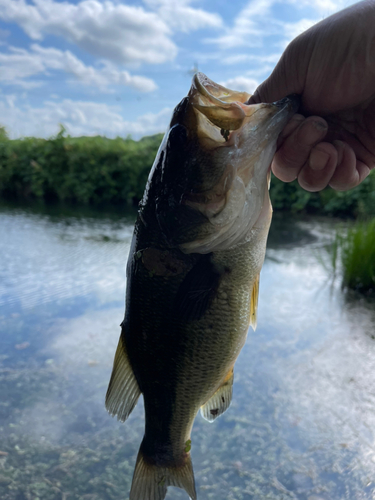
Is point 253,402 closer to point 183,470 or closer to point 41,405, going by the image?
point 41,405

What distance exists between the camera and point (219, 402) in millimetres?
1498

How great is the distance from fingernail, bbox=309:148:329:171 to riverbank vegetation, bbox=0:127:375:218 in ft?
30.3

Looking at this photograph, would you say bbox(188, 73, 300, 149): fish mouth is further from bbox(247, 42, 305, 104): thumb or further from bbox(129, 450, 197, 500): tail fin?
bbox(129, 450, 197, 500): tail fin

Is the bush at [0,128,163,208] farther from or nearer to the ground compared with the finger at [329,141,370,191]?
nearer to the ground

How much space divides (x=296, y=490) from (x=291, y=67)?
2246 millimetres

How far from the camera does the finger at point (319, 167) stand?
1.54 metres

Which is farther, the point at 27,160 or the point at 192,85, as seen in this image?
the point at 27,160

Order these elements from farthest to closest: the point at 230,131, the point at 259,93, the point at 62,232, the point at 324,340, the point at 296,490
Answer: the point at 62,232 < the point at 324,340 < the point at 296,490 < the point at 259,93 < the point at 230,131

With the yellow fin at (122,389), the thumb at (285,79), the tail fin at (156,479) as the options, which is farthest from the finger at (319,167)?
the tail fin at (156,479)

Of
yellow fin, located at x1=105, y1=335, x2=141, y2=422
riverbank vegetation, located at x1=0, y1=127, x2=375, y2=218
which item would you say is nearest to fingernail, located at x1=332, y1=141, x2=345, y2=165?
yellow fin, located at x1=105, y1=335, x2=141, y2=422

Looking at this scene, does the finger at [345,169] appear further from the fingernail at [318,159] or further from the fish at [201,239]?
the fish at [201,239]

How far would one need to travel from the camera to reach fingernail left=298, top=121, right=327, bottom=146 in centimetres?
144

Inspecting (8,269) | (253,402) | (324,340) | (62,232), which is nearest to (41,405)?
(253,402)

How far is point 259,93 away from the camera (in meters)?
1.62
